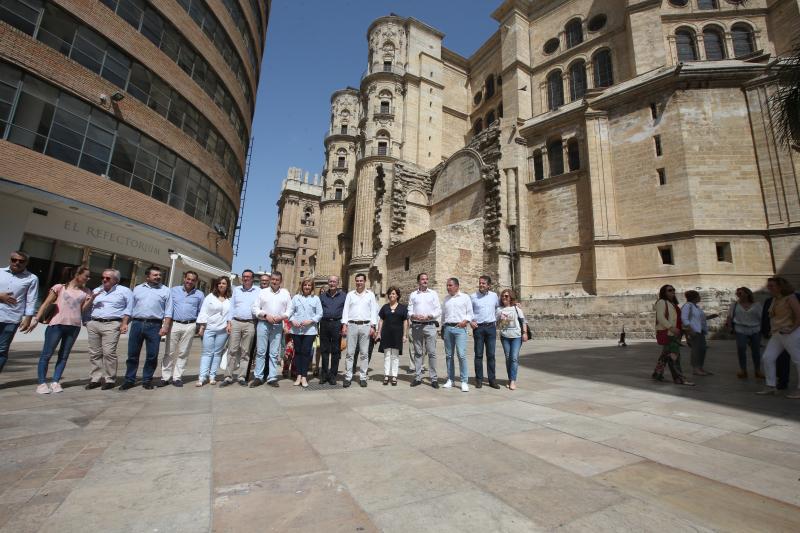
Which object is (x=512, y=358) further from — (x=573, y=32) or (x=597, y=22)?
(x=573, y=32)

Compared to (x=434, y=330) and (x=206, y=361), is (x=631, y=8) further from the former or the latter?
(x=206, y=361)

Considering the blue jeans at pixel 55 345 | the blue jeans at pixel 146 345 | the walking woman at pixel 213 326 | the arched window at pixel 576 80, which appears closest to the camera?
the blue jeans at pixel 55 345

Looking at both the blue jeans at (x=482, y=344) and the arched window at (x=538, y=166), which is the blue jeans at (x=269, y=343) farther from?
the arched window at (x=538, y=166)

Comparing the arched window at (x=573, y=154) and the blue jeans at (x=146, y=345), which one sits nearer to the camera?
the blue jeans at (x=146, y=345)

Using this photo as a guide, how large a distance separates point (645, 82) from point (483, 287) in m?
19.0

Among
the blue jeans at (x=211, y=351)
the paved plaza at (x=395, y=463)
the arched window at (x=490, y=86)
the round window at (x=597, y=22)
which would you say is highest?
the arched window at (x=490, y=86)

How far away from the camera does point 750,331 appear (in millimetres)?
6703

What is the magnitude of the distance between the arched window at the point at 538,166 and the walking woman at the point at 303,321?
1935cm

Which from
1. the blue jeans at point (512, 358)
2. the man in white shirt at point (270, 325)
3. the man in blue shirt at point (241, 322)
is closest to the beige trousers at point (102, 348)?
the man in blue shirt at point (241, 322)

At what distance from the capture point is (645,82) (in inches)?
716

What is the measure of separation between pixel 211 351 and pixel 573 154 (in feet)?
70.7

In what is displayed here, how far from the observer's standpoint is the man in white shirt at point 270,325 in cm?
627

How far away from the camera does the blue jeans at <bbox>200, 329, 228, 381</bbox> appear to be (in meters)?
6.17

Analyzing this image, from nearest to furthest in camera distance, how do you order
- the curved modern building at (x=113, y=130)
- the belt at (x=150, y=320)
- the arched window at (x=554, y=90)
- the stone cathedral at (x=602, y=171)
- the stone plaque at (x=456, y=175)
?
the belt at (x=150, y=320) < the curved modern building at (x=113, y=130) < the stone cathedral at (x=602, y=171) < the stone plaque at (x=456, y=175) < the arched window at (x=554, y=90)
